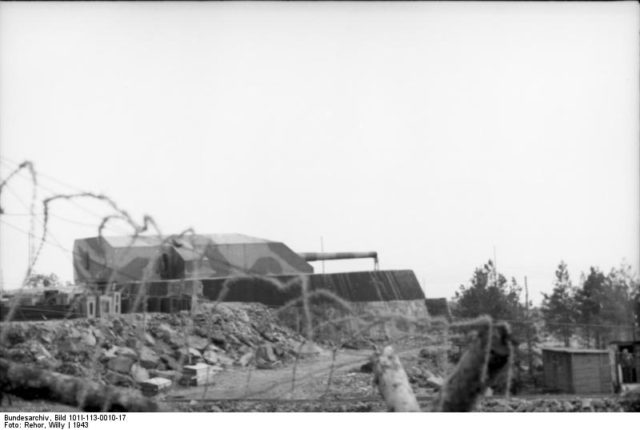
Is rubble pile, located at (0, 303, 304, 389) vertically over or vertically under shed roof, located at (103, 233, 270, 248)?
under

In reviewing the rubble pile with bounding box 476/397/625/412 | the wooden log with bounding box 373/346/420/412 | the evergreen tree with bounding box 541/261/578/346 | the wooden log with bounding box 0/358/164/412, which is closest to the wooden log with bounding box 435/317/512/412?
the wooden log with bounding box 373/346/420/412

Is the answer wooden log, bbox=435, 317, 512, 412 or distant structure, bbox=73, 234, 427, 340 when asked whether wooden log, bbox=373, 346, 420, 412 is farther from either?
distant structure, bbox=73, 234, 427, 340

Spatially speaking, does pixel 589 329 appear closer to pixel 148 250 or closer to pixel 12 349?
pixel 148 250

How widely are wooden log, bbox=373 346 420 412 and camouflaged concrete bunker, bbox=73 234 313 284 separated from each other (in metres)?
3.79

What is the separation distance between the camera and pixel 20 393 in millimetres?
5863

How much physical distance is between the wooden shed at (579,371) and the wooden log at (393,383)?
302 cm

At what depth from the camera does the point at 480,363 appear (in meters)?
5.29

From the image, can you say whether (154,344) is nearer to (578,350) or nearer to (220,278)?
(220,278)

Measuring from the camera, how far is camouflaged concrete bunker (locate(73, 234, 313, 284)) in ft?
30.4

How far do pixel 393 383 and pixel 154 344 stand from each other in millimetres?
4602

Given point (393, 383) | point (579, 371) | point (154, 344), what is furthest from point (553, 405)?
point (154, 344)

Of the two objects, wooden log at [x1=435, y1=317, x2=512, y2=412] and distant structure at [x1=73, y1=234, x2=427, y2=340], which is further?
distant structure at [x1=73, y1=234, x2=427, y2=340]

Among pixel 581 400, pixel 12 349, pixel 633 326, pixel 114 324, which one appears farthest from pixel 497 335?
pixel 12 349

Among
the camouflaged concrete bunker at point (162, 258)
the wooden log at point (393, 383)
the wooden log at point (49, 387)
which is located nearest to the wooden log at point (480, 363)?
the wooden log at point (393, 383)
